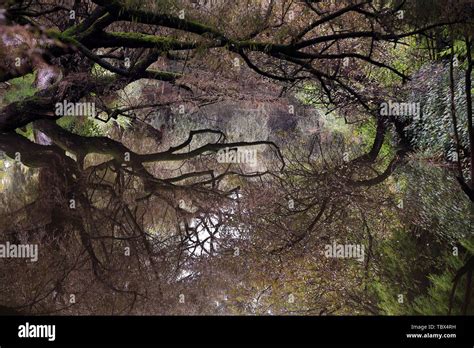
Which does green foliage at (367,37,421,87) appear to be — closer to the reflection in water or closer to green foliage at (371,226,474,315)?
the reflection in water

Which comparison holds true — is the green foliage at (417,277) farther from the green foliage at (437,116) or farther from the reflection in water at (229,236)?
the green foliage at (437,116)

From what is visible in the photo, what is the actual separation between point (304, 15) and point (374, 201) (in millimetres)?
2095

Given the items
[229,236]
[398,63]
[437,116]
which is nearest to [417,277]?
[229,236]

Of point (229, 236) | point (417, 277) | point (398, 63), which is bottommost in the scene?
point (417, 277)

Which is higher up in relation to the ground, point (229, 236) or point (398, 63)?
point (398, 63)

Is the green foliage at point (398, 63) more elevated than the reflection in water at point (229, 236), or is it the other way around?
the green foliage at point (398, 63)

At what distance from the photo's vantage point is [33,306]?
2.48 m

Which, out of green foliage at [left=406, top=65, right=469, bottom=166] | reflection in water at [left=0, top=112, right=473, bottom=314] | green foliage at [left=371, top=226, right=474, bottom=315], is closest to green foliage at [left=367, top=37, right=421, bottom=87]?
green foliage at [left=406, top=65, right=469, bottom=166]

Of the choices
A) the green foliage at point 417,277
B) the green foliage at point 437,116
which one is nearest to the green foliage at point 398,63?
the green foliage at point 437,116

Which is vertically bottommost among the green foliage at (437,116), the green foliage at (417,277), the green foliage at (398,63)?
Result: the green foliage at (417,277)

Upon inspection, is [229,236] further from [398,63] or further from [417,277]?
[398,63]
